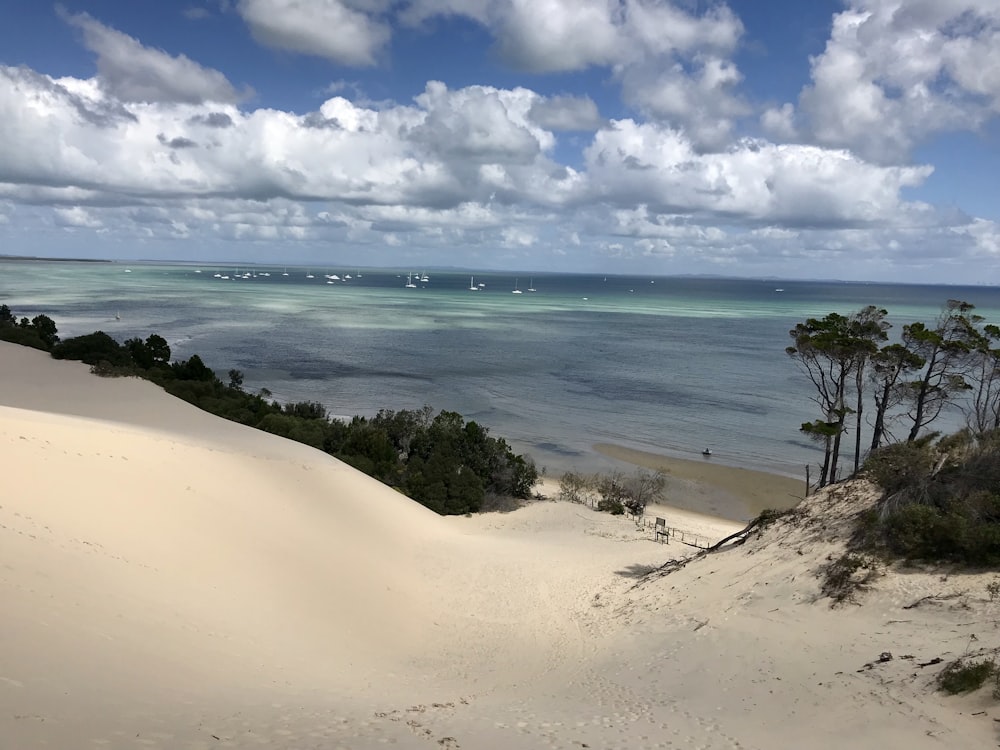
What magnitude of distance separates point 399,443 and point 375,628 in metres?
17.2

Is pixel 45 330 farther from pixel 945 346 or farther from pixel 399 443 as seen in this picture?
pixel 945 346

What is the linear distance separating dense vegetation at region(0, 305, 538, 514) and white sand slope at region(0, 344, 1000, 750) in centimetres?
486

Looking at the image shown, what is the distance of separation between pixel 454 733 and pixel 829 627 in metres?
6.60

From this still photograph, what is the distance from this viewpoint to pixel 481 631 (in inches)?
502

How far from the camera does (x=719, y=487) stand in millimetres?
29891

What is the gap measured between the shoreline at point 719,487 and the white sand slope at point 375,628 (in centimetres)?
1020

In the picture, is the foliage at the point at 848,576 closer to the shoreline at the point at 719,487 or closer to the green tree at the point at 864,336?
the green tree at the point at 864,336

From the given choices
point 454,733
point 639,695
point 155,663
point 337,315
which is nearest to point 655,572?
point 639,695

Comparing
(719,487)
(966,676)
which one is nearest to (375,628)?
(966,676)

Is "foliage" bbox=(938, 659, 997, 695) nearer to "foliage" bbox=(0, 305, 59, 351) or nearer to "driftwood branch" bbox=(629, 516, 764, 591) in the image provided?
"driftwood branch" bbox=(629, 516, 764, 591)

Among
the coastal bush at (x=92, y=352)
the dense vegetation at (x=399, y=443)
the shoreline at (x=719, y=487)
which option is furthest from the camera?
the coastal bush at (x=92, y=352)

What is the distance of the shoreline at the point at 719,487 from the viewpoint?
27578 mm

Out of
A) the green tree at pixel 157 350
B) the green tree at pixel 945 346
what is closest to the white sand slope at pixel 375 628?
the green tree at pixel 945 346

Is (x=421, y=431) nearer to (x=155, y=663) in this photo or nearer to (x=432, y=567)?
Result: (x=432, y=567)
